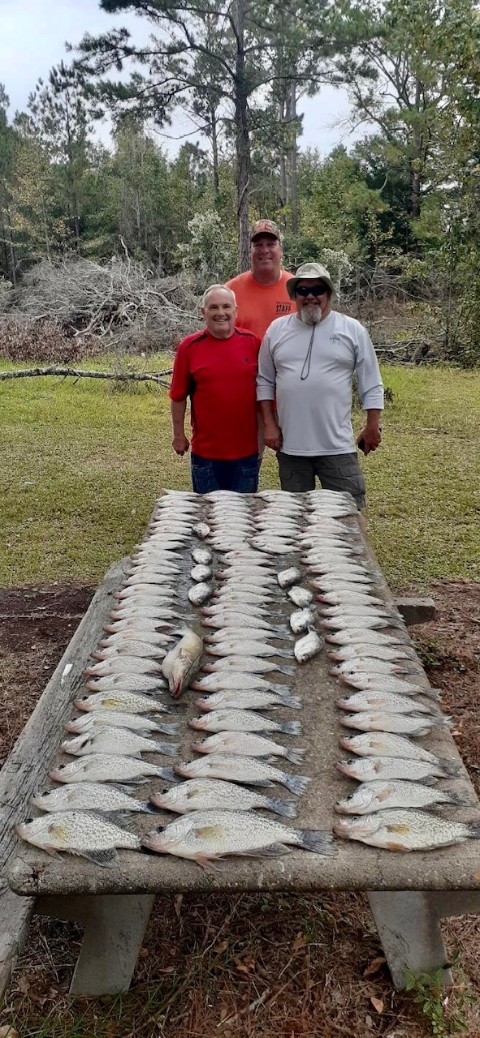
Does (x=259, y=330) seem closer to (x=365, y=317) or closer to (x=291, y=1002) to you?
(x=291, y=1002)

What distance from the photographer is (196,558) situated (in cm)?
382

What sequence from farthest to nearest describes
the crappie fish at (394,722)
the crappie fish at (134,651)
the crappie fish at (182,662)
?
the crappie fish at (134,651) → the crappie fish at (182,662) → the crappie fish at (394,722)

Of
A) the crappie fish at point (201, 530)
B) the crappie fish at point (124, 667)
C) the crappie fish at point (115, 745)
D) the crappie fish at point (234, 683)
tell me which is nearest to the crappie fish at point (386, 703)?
the crappie fish at point (234, 683)

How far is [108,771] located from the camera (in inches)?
84.9

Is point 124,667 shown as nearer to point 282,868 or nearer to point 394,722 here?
point 394,722

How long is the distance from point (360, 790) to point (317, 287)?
10.3 ft

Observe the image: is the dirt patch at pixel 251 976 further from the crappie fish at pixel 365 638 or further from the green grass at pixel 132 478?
the green grass at pixel 132 478

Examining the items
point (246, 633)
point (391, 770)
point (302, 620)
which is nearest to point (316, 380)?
point (302, 620)

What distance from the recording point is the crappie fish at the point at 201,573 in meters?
3.60

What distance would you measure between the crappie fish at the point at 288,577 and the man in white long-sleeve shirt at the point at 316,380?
1200mm

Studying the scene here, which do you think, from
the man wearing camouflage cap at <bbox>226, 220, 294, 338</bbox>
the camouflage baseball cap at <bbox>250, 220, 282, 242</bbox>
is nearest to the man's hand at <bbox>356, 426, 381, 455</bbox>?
the man wearing camouflage cap at <bbox>226, 220, 294, 338</bbox>

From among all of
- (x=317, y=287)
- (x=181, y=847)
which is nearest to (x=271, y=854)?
(x=181, y=847)

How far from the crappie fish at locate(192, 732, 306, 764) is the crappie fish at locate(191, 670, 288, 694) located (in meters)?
0.30

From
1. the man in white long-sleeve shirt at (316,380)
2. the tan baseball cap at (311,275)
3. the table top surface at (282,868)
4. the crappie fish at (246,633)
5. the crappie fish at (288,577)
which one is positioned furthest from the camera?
the man in white long-sleeve shirt at (316,380)
